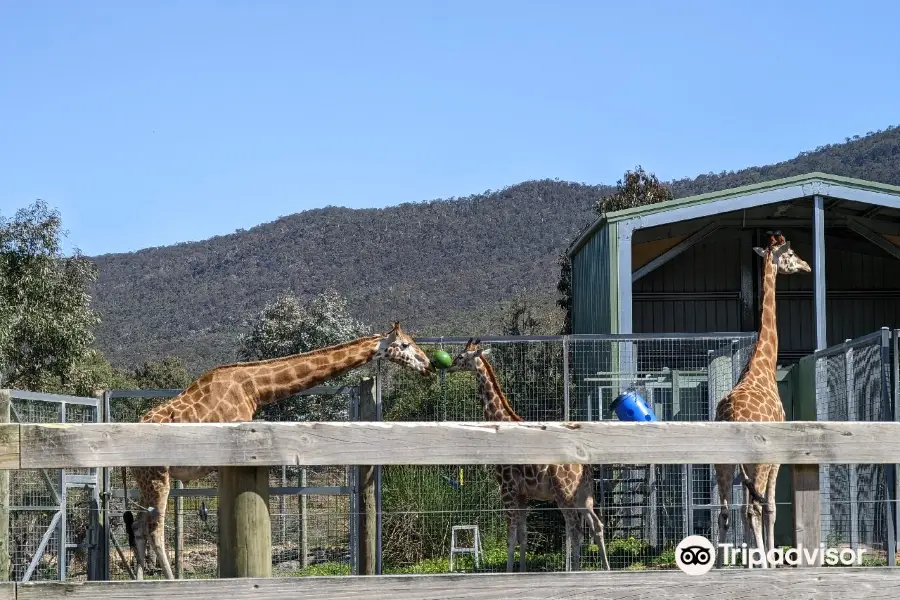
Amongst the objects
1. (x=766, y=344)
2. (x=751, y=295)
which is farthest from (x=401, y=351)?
(x=751, y=295)

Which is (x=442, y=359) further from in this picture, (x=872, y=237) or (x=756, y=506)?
(x=872, y=237)

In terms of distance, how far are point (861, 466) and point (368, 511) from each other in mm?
4889

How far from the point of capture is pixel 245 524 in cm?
407

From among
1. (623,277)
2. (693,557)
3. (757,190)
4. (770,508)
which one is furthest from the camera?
(757,190)

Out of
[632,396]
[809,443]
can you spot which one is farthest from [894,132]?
[809,443]

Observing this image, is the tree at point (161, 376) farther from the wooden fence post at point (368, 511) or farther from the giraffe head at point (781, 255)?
the giraffe head at point (781, 255)

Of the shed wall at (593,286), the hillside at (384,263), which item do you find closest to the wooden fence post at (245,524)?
the shed wall at (593,286)

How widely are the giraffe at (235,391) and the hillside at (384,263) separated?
43546 mm

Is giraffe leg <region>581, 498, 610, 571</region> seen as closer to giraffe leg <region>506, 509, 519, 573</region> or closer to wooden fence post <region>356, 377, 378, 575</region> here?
giraffe leg <region>506, 509, 519, 573</region>

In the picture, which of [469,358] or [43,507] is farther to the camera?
[469,358]

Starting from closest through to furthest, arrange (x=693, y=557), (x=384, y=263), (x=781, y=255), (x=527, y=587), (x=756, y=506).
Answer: (x=527, y=587) < (x=693, y=557) < (x=756, y=506) < (x=781, y=255) < (x=384, y=263)

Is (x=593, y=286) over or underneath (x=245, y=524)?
over

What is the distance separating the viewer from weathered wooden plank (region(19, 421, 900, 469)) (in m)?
3.99

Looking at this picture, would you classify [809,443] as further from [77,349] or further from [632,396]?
[77,349]
